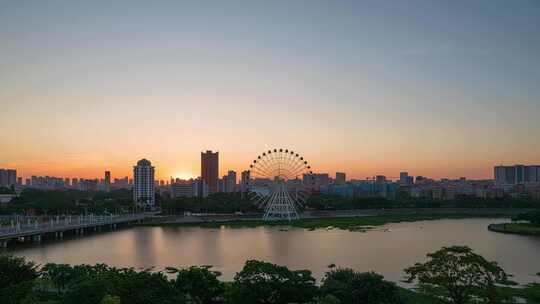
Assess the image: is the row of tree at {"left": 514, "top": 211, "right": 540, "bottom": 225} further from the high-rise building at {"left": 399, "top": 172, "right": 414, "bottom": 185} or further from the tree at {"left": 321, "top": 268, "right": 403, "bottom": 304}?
the high-rise building at {"left": 399, "top": 172, "right": 414, "bottom": 185}

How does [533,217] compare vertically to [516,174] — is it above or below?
below

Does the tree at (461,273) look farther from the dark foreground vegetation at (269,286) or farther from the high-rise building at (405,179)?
the high-rise building at (405,179)

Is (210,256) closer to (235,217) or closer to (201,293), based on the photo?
(201,293)

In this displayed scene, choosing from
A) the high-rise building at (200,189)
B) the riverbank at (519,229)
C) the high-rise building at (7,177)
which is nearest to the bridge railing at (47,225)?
the riverbank at (519,229)

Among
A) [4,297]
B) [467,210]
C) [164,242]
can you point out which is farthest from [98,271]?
[467,210]

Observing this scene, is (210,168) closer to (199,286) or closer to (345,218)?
(345,218)

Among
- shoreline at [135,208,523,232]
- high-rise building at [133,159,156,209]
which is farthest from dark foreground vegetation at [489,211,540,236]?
high-rise building at [133,159,156,209]

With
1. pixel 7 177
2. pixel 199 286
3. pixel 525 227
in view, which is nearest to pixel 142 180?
pixel 7 177
